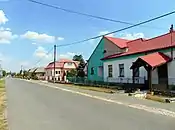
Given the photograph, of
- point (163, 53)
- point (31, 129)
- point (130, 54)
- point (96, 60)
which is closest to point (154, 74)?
point (163, 53)

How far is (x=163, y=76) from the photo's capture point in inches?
1013

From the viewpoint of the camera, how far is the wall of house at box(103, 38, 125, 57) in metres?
36.9

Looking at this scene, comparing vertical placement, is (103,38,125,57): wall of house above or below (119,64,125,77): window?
above

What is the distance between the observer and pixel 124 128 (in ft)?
27.7

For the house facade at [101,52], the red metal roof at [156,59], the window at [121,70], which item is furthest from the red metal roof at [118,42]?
the red metal roof at [156,59]

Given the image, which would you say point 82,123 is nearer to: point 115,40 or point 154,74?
point 154,74

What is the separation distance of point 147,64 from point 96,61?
19385mm

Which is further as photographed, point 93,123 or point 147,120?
point 147,120

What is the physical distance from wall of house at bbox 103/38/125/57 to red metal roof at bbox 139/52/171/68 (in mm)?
11113

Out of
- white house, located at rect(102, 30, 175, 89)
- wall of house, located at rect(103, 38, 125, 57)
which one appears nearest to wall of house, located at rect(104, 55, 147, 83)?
white house, located at rect(102, 30, 175, 89)

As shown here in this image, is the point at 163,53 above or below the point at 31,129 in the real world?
above

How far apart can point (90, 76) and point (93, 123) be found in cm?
3522

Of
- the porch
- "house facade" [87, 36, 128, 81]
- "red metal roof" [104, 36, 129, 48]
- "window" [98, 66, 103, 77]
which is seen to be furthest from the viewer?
"window" [98, 66, 103, 77]

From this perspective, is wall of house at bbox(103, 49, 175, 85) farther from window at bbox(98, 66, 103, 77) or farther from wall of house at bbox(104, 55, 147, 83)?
window at bbox(98, 66, 103, 77)
